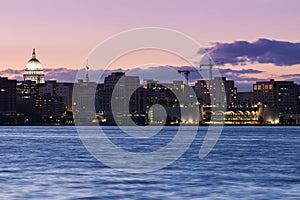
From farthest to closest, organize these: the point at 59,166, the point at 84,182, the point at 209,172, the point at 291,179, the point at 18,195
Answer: the point at 59,166
the point at 209,172
the point at 291,179
the point at 84,182
the point at 18,195

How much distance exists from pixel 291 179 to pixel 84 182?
30.6ft

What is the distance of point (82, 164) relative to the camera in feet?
145

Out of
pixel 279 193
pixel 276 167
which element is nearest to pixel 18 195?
pixel 279 193

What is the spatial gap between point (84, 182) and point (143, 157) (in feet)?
59.4

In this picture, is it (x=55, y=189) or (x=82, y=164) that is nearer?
(x=55, y=189)

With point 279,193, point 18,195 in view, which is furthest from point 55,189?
point 279,193

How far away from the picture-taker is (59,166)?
42375mm

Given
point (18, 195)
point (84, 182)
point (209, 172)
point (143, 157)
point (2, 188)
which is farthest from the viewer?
point (143, 157)

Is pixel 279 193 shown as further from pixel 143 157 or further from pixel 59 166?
pixel 143 157

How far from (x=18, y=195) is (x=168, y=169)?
13013 millimetres

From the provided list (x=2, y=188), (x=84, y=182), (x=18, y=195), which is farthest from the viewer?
(x=84, y=182)

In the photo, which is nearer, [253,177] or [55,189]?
[55,189]

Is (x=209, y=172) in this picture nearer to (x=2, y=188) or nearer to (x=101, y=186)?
(x=101, y=186)

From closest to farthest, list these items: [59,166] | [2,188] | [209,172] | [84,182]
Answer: [2,188], [84,182], [209,172], [59,166]
